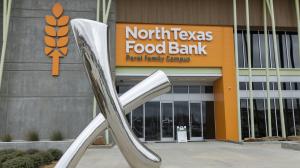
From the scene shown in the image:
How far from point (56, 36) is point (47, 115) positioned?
4.99 meters

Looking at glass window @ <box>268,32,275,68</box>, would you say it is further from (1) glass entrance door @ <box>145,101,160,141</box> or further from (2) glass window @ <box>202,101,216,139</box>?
(1) glass entrance door @ <box>145,101,160,141</box>

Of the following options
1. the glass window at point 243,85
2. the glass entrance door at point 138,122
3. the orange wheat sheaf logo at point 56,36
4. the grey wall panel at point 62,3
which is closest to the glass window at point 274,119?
the glass window at point 243,85

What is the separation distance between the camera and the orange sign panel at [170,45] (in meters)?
21.4

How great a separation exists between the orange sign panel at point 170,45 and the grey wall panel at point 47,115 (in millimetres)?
3754

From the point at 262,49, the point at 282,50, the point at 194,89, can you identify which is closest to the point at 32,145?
the point at 194,89

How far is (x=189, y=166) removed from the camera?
10359 mm

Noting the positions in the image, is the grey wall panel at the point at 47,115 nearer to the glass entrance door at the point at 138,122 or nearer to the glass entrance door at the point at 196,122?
the glass entrance door at the point at 138,122

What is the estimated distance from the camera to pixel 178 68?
2167cm

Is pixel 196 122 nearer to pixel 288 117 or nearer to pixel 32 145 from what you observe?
pixel 288 117

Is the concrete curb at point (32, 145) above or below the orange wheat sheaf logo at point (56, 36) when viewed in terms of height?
below

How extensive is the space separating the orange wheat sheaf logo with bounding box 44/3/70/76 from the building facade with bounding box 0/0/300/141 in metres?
0.30

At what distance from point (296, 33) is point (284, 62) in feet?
8.68

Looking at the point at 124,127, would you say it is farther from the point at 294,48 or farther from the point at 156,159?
the point at 294,48

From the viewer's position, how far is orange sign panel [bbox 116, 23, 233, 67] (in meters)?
21.4
